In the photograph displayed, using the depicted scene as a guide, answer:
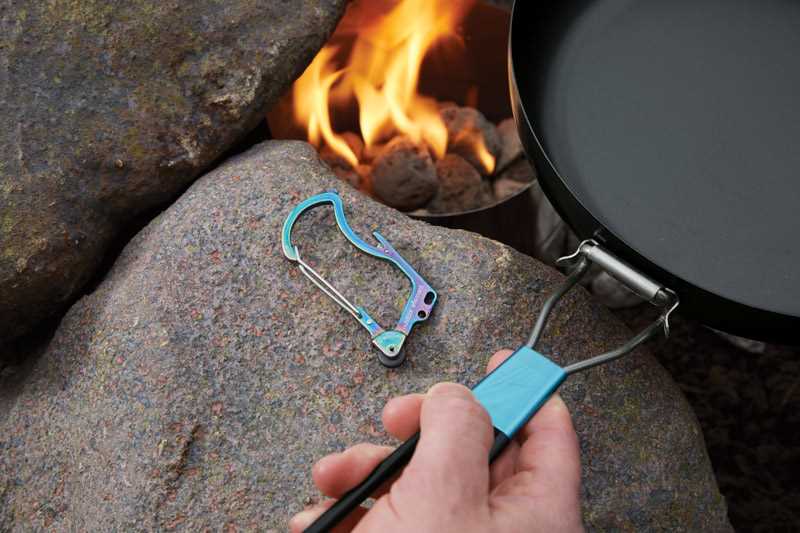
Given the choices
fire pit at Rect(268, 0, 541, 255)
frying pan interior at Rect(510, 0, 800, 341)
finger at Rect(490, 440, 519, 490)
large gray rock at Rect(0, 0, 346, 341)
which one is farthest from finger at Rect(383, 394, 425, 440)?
fire pit at Rect(268, 0, 541, 255)

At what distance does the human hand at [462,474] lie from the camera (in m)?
0.65

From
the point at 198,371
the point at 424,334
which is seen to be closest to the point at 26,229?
the point at 198,371

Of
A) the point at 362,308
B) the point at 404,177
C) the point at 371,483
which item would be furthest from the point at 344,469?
the point at 404,177

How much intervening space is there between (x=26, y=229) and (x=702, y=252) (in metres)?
1.01

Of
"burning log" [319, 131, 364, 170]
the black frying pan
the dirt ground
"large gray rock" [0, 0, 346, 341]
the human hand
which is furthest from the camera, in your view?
"burning log" [319, 131, 364, 170]

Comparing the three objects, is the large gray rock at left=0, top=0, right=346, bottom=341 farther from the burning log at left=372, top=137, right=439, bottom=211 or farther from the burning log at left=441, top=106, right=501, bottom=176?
the burning log at left=441, top=106, right=501, bottom=176

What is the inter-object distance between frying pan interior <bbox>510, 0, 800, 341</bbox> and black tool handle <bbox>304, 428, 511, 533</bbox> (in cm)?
37

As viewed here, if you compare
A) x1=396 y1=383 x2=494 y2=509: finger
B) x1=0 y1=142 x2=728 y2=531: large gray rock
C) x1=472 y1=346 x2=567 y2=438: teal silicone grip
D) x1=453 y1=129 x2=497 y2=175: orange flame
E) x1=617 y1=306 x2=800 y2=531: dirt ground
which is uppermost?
x1=396 y1=383 x2=494 y2=509: finger

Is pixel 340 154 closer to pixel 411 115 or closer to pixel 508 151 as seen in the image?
pixel 411 115

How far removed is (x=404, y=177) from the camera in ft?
5.02

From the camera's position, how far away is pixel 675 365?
66.1 inches

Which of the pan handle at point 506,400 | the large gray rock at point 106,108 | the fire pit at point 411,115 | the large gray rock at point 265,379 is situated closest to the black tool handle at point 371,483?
the pan handle at point 506,400

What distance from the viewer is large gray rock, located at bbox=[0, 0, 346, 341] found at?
1114mm

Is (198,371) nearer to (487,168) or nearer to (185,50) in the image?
(185,50)
